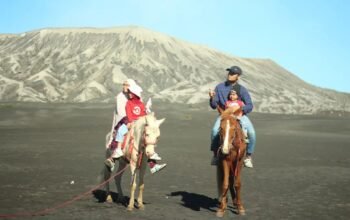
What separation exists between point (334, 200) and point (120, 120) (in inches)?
216

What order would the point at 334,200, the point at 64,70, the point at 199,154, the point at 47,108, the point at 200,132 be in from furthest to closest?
A: the point at 64,70
the point at 47,108
the point at 200,132
the point at 199,154
the point at 334,200

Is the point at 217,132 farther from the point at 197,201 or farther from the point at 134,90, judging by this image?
the point at 197,201

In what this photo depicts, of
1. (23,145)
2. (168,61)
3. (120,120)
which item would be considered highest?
(168,61)

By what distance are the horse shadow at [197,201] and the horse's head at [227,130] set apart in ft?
6.73

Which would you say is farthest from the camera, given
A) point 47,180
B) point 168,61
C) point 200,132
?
point 168,61

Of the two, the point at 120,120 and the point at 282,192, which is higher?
the point at 120,120

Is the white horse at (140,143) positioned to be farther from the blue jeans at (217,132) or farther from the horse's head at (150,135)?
the blue jeans at (217,132)

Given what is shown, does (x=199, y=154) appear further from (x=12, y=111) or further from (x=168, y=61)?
(x=168, y=61)

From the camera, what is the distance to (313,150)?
929 inches

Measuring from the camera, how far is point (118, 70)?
8212cm

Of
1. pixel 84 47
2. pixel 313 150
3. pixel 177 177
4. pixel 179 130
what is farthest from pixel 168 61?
pixel 177 177

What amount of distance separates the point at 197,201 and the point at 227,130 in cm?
300

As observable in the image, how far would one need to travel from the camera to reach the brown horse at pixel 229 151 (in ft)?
28.1

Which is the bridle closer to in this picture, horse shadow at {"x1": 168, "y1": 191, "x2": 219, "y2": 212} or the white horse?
the white horse
